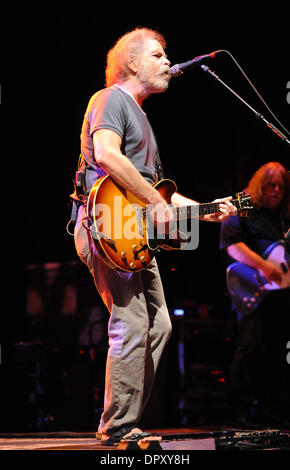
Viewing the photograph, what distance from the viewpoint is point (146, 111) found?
21.7 feet

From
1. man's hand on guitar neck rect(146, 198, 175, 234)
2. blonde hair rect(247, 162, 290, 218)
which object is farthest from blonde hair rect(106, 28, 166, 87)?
blonde hair rect(247, 162, 290, 218)

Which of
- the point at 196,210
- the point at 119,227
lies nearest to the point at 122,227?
the point at 119,227

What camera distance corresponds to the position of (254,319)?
190 inches

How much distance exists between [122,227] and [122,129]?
0.49m

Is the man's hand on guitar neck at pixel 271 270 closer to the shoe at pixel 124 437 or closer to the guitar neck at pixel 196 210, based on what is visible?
the guitar neck at pixel 196 210

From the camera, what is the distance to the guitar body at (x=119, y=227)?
8.88 ft

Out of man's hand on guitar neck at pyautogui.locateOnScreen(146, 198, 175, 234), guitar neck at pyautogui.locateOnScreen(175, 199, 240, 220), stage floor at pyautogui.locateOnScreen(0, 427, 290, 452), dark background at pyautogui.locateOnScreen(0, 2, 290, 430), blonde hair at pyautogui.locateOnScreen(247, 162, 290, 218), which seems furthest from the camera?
dark background at pyautogui.locateOnScreen(0, 2, 290, 430)

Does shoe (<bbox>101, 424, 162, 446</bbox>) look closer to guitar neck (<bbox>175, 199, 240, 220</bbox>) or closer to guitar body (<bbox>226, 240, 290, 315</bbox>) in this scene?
guitar neck (<bbox>175, 199, 240, 220</bbox>)

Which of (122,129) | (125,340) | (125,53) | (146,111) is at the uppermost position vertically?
(146,111)

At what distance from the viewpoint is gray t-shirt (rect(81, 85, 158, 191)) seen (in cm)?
286

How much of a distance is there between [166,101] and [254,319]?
9.89 ft

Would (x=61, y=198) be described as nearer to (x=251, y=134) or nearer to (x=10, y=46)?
(x=10, y=46)

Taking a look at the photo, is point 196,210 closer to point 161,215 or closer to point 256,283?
point 161,215
